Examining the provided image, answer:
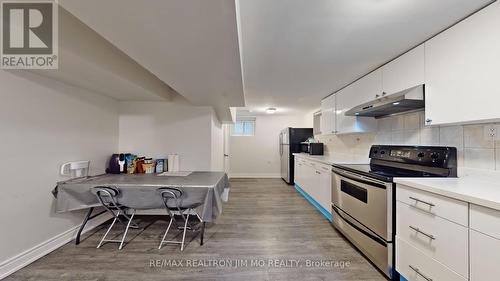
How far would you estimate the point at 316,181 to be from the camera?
142 inches

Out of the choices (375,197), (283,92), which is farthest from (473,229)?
(283,92)

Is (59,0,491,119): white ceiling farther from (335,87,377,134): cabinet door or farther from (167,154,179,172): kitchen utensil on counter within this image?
(167,154,179,172): kitchen utensil on counter

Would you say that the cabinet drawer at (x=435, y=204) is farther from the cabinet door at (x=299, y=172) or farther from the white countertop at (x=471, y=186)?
the cabinet door at (x=299, y=172)

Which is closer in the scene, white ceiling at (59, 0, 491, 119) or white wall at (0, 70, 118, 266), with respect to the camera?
white ceiling at (59, 0, 491, 119)

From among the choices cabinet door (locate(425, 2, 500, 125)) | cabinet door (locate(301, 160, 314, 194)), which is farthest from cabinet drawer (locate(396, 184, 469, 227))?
cabinet door (locate(301, 160, 314, 194))

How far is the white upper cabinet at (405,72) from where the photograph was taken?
1857mm

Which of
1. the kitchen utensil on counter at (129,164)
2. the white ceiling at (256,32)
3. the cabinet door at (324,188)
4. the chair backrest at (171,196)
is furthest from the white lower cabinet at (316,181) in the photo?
the kitchen utensil on counter at (129,164)

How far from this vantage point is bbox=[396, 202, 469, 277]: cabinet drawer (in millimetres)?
1205

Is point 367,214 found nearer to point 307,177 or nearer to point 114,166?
point 307,177

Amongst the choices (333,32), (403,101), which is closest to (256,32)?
(333,32)

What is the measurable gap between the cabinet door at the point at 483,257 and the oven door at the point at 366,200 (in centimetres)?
60

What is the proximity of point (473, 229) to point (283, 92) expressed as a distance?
3.06 m

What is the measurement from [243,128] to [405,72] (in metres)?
5.47

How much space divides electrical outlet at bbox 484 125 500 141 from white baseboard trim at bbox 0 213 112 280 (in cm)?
424
